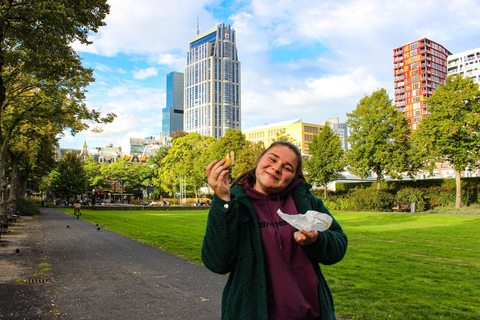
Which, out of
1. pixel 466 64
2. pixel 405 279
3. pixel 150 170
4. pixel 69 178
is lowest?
pixel 405 279

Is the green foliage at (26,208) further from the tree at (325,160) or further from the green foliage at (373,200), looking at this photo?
the green foliage at (373,200)

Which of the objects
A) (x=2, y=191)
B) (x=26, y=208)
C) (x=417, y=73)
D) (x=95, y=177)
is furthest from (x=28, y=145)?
(x=417, y=73)

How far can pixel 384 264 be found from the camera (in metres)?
8.97

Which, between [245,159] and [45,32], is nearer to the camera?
[45,32]

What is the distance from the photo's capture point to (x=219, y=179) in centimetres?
195

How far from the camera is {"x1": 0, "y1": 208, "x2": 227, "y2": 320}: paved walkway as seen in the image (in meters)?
5.08

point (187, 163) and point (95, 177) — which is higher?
point (187, 163)

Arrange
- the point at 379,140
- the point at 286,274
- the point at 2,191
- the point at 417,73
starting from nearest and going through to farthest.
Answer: the point at 286,274, the point at 2,191, the point at 379,140, the point at 417,73

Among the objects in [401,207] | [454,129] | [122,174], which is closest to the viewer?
[454,129]

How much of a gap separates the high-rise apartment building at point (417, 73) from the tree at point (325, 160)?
249 feet

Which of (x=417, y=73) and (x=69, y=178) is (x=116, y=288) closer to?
(x=69, y=178)

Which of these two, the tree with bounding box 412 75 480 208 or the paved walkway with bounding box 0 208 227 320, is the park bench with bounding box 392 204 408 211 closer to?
the tree with bounding box 412 75 480 208

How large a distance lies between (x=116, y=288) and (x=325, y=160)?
39306 millimetres

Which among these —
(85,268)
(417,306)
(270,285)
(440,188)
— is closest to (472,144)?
(440,188)
